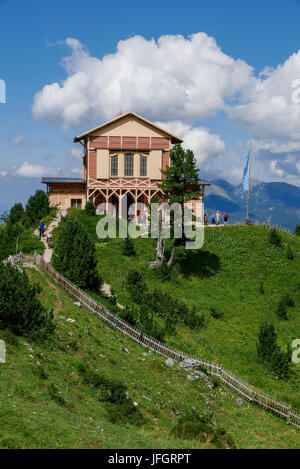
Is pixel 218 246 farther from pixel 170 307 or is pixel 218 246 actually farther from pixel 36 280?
pixel 36 280

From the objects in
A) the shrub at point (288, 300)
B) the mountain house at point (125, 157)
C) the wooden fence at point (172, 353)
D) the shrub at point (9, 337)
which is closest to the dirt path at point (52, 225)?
the mountain house at point (125, 157)

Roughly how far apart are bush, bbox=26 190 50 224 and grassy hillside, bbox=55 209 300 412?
3.19 m

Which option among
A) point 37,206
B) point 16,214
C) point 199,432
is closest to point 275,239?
point 37,206

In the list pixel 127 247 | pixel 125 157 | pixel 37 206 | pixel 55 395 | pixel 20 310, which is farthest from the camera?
pixel 125 157

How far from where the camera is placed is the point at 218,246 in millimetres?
42438

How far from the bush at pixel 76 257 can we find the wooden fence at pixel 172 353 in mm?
938

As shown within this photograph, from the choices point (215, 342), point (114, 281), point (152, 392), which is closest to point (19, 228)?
point (114, 281)

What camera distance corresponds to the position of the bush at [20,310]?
18.7m

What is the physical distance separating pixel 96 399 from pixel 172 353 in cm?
770

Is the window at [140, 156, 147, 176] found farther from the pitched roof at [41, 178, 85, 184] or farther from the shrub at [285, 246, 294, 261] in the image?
the shrub at [285, 246, 294, 261]

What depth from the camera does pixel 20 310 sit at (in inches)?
744

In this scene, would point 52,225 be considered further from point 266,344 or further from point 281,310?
point 266,344
